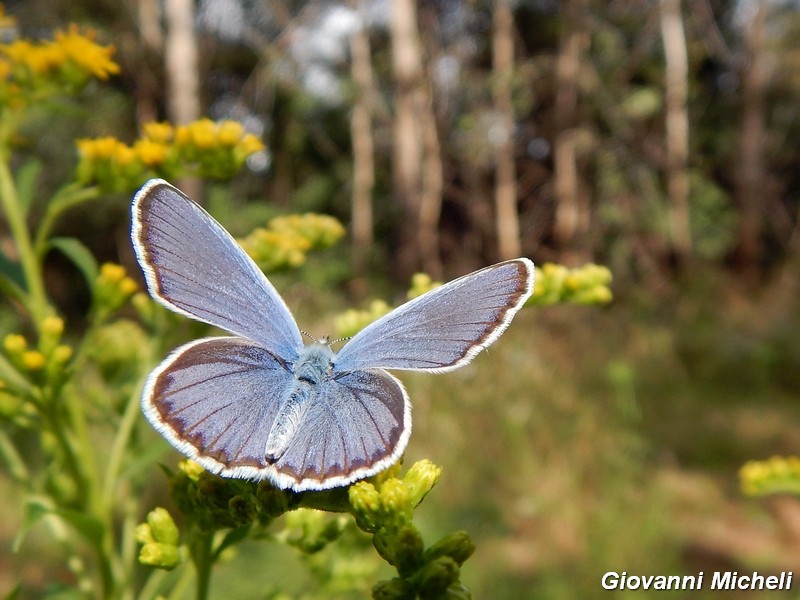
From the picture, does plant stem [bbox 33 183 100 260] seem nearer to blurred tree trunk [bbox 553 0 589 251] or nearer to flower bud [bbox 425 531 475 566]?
flower bud [bbox 425 531 475 566]

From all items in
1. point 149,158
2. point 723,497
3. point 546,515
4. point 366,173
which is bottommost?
point 149,158

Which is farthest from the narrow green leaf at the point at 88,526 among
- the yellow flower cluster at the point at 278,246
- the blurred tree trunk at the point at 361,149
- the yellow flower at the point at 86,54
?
the blurred tree trunk at the point at 361,149

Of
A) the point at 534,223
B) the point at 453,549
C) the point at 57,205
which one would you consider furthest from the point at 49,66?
the point at 534,223

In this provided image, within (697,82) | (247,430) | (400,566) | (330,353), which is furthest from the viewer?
(697,82)

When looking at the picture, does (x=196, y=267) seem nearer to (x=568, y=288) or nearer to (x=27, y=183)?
(x=27, y=183)

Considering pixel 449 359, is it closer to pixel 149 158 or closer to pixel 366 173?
pixel 149 158

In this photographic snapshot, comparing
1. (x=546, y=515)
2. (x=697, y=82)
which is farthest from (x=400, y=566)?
(x=697, y=82)

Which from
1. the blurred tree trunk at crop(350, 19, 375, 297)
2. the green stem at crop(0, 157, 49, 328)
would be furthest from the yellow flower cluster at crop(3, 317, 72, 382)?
the blurred tree trunk at crop(350, 19, 375, 297)

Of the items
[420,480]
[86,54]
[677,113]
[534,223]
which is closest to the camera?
[420,480]
